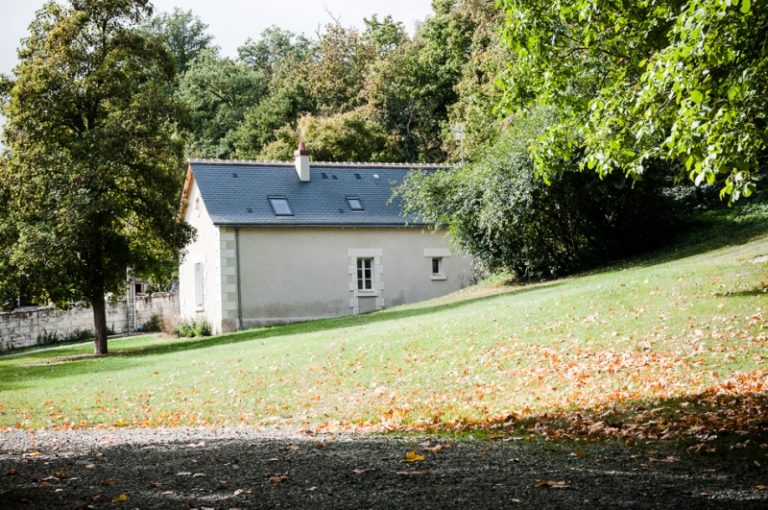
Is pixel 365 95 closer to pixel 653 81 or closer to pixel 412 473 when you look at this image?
pixel 653 81

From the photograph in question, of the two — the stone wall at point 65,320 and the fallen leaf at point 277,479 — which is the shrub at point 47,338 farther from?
the fallen leaf at point 277,479

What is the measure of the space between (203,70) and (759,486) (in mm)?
54540

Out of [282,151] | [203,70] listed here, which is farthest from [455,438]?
[203,70]

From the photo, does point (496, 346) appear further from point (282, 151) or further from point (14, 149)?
point (282, 151)

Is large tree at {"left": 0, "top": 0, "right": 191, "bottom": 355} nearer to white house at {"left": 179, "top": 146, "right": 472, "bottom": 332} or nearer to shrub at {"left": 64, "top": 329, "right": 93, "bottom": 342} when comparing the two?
white house at {"left": 179, "top": 146, "right": 472, "bottom": 332}

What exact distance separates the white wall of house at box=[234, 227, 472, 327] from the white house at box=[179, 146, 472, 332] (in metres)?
0.04

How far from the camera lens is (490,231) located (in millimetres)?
24703

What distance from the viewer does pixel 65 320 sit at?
120 feet

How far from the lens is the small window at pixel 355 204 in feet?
103

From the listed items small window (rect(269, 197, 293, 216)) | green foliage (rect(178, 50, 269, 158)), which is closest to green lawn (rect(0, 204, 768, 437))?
small window (rect(269, 197, 293, 216))

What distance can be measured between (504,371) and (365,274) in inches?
707

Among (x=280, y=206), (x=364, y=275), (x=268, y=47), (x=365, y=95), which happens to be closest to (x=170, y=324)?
(x=280, y=206)

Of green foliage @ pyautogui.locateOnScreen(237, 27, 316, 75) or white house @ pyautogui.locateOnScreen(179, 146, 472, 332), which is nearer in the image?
white house @ pyautogui.locateOnScreen(179, 146, 472, 332)

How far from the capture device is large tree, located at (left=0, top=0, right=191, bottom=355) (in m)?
23.0
